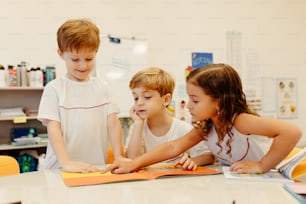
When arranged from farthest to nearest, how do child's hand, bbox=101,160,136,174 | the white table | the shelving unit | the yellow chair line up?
the shelving unit < the yellow chair < child's hand, bbox=101,160,136,174 < the white table

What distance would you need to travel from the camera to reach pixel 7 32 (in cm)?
332

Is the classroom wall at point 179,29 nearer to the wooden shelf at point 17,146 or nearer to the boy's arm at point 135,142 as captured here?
the wooden shelf at point 17,146

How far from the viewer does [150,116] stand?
1.75 metres

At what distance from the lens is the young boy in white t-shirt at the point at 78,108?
1414 millimetres

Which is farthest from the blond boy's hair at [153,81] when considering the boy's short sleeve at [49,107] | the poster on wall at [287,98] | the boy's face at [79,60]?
the poster on wall at [287,98]

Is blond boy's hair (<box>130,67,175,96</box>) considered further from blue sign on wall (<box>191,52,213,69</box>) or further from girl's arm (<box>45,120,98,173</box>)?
blue sign on wall (<box>191,52,213,69</box>)

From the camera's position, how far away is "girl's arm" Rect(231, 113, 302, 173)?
109cm

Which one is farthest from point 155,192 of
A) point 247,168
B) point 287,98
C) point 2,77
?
point 287,98

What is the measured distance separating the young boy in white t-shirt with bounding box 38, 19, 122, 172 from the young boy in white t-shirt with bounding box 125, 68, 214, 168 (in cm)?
12

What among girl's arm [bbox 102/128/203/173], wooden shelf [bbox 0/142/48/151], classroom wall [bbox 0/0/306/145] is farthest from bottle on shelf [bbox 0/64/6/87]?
girl's arm [bbox 102/128/203/173]

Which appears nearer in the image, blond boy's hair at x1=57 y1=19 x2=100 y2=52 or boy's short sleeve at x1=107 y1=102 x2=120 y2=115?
blond boy's hair at x1=57 y1=19 x2=100 y2=52

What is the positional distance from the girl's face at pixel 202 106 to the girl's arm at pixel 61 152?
40 centimetres

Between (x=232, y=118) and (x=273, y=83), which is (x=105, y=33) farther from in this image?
(x=232, y=118)

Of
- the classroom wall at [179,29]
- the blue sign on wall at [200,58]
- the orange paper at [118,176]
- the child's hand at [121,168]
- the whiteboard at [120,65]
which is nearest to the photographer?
the orange paper at [118,176]
